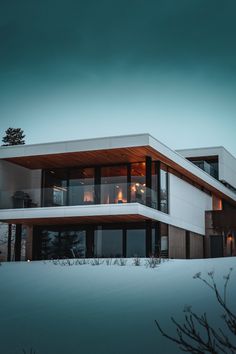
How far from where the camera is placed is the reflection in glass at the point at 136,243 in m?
21.9

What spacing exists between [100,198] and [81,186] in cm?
134

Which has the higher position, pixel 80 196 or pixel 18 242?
pixel 80 196

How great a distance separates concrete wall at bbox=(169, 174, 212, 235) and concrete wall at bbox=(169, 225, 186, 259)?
0.39 meters

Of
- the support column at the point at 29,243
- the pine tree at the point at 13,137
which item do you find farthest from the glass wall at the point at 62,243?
the pine tree at the point at 13,137

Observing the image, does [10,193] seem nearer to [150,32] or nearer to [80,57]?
[150,32]

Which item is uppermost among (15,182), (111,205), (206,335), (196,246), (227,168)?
(227,168)

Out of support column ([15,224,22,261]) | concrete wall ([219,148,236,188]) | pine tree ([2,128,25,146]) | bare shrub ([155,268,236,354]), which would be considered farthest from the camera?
pine tree ([2,128,25,146])

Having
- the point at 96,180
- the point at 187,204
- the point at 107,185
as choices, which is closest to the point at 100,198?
the point at 107,185

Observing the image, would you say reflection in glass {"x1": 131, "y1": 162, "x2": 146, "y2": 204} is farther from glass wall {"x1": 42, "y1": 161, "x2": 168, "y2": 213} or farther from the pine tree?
the pine tree

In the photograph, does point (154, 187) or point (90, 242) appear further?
point (90, 242)

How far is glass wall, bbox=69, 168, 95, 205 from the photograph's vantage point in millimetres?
21922

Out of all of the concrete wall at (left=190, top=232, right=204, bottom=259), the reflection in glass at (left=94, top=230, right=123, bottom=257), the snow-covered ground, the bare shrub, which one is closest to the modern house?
the reflection in glass at (left=94, top=230, right=123, bottom=257)

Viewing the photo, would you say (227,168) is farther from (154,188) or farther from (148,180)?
(148,180)

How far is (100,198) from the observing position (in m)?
21.3
